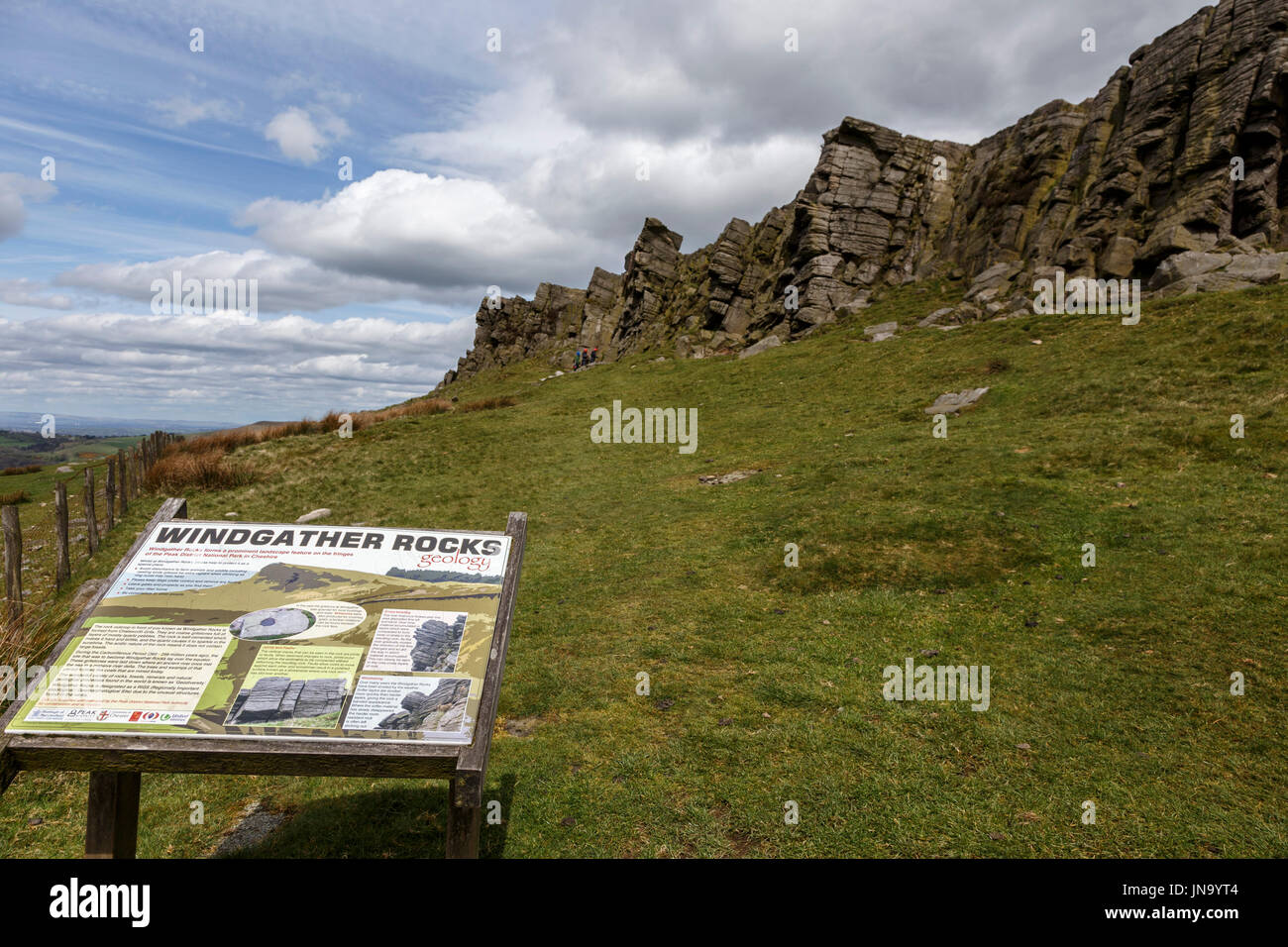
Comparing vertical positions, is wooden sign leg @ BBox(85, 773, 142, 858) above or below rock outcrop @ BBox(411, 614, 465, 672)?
below

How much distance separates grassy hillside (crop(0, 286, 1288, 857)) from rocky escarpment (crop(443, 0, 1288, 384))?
543 inches

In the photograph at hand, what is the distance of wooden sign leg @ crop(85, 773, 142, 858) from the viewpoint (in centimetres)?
604

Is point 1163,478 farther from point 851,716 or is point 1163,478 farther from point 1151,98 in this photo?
point 1151,98

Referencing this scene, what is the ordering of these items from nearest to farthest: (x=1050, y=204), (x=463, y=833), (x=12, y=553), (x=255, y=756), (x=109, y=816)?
(x=255, y=756) < (x=463, y=833) < (x=109, y=816) < (x=12, y=553) < (x=1050, y=204)

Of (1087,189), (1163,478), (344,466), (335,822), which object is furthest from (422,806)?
(1087,189)

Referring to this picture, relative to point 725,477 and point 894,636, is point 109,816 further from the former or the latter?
point 725,477

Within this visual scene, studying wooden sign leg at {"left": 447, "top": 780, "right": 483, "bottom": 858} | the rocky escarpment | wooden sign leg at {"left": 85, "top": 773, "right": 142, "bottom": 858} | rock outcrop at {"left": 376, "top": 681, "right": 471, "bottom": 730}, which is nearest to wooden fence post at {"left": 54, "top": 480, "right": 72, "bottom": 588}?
wooden sign leg at {"left": 85, "top": 773, "right": 142, "bottom": 858}

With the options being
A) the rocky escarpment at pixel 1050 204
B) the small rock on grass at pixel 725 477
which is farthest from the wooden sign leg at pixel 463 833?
the rocky escarpment at pixel 1050 204

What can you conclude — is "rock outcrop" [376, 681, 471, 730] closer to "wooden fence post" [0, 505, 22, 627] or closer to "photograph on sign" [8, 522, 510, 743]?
"photograph on sign" [8, 522, 510, 743]

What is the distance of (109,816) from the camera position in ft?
20.0

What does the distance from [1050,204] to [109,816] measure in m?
59.3

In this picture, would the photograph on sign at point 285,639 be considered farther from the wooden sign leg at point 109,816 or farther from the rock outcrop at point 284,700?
the wooden sign leg at point 109,816

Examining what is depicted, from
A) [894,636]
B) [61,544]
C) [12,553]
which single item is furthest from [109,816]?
[61,544]

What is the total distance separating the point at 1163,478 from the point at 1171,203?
33.9 metres
